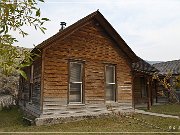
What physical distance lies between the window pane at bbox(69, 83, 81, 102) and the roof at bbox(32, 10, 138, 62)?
2.93m

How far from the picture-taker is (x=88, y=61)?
Result: 15.3 m

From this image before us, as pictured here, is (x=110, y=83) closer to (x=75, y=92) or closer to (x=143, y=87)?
(x=75, y=92)

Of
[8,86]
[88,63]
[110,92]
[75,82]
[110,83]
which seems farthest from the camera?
[8,86]

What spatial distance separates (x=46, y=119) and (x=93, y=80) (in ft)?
12.8

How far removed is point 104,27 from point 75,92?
16.1 feet

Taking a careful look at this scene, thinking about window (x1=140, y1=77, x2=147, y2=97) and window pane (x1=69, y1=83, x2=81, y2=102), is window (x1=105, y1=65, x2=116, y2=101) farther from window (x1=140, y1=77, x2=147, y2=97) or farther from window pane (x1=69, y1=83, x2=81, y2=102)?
window (x1=140, y1=77, x2=147, y2=97)

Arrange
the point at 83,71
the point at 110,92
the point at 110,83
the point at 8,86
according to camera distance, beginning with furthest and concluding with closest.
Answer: the point at 8,86 < the point at 110,92 < the point at 110,83 < the point at 83,71

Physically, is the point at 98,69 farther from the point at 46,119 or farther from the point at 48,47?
the point at 46,119

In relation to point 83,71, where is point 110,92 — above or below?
below

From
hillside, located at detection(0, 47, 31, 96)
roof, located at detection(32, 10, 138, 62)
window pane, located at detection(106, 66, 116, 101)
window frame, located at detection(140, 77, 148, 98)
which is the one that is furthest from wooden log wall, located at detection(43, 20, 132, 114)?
hillside, located at detection(0, 47, 31, 96)

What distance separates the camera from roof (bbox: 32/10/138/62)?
1366 centimetres

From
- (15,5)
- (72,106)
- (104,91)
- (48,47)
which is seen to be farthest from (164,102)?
(15,5)

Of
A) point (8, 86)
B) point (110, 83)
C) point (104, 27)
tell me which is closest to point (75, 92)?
point (110, 83)

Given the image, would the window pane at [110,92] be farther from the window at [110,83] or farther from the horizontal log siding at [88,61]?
the horizontal log siding at [88,61]
